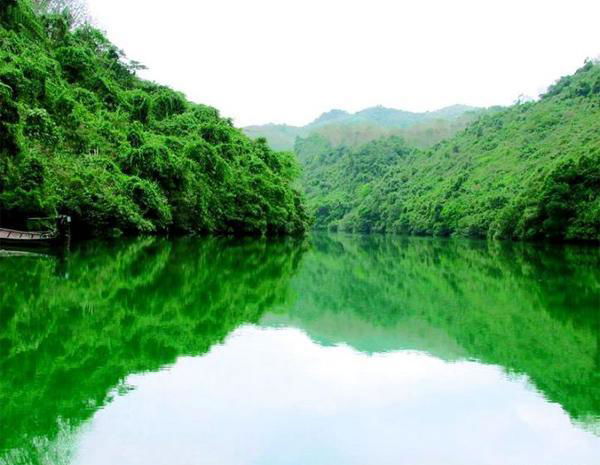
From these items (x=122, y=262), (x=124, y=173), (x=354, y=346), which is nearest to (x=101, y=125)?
(x=124, y=173)

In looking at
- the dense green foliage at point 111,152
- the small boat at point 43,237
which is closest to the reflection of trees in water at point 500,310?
the small boat at point 43,237

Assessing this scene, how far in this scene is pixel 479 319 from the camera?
12.3 meters

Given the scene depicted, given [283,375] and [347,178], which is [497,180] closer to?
[347,178]

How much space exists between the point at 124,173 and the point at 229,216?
38.5 feet

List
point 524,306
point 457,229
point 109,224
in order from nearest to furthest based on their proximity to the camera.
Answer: point 524,306
point 109,224
point 457,229

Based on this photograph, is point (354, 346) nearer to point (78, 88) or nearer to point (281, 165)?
point (78, 88)

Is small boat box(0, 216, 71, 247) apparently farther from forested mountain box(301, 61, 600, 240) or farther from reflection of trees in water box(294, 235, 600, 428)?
forested mountain box(301, 61, 600, 240)

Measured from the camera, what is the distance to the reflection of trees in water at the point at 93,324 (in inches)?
229

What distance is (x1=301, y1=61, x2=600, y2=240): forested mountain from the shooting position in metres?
48.4

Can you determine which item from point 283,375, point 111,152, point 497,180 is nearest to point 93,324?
point 283,375

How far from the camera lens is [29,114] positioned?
24.7 metres

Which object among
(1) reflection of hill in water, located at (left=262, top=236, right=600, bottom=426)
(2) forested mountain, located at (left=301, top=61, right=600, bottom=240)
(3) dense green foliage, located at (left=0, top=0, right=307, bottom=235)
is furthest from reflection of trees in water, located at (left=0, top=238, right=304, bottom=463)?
(2) forested mountain, located at (left=301, top=61, right=600, bottom=240)

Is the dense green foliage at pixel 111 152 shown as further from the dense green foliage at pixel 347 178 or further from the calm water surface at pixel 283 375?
the dense green foliage at pixel 347 178

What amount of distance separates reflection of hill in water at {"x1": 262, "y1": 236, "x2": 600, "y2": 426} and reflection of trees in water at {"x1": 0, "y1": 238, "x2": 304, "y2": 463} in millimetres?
1503
